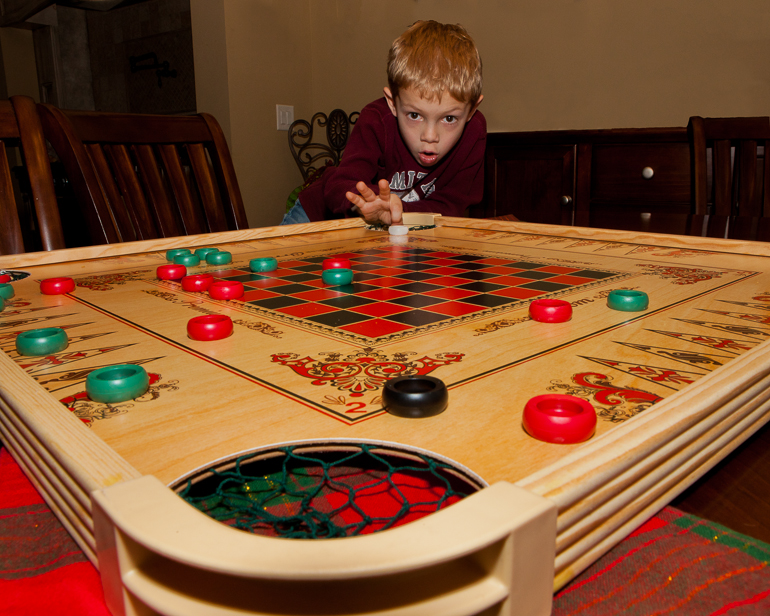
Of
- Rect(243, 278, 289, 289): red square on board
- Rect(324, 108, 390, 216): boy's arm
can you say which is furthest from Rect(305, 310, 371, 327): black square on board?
Rect(324, 108, 390, 216): boy's arm

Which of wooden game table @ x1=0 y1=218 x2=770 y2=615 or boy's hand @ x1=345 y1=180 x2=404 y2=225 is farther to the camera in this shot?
boy's hand @ x1=345 y1=180 x2=404 y2=225

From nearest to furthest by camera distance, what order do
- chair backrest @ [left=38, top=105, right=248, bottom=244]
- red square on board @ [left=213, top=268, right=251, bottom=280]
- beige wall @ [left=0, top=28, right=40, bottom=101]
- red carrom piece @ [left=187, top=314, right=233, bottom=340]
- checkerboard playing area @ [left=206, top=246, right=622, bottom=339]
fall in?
1. red carrom piece @ [left=187, top=314, right=233, bottom=340]
2. checkerboard playing area @ [left=206, top=246, right=622, bottom=339]
3. red square on board @ [left=213, top=268, right=251, bottom=280]
4. chair backrest @ [left=38, top=105, right=248, bottom=244]
5. beige wall @ [left=0, top=28, right=40, bottom=101]

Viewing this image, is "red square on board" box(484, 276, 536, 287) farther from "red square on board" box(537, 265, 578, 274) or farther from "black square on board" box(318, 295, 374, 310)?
"black square on board" box(318, 295, 374, 310)

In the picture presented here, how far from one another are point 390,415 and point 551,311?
359 mm

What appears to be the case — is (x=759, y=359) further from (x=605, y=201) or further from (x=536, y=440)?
(x=605, y=201)

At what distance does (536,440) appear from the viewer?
0.47 meters

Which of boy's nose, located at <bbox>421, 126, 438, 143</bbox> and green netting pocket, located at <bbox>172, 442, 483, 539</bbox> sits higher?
boy's nose, located at <bbox>421, 126, 438, 143</bbox>

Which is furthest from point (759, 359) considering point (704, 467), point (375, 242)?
point (375, 242)

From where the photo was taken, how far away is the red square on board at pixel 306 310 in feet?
2.86

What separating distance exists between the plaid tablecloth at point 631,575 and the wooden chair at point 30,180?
48.4 inches

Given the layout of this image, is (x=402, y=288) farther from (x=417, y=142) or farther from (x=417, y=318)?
(x=417, y=142)

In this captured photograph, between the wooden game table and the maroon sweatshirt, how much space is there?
1.10 meters

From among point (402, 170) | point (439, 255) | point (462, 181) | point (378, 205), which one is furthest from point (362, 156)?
point (439, 255)

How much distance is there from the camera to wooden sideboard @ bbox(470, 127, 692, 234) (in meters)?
2.70
